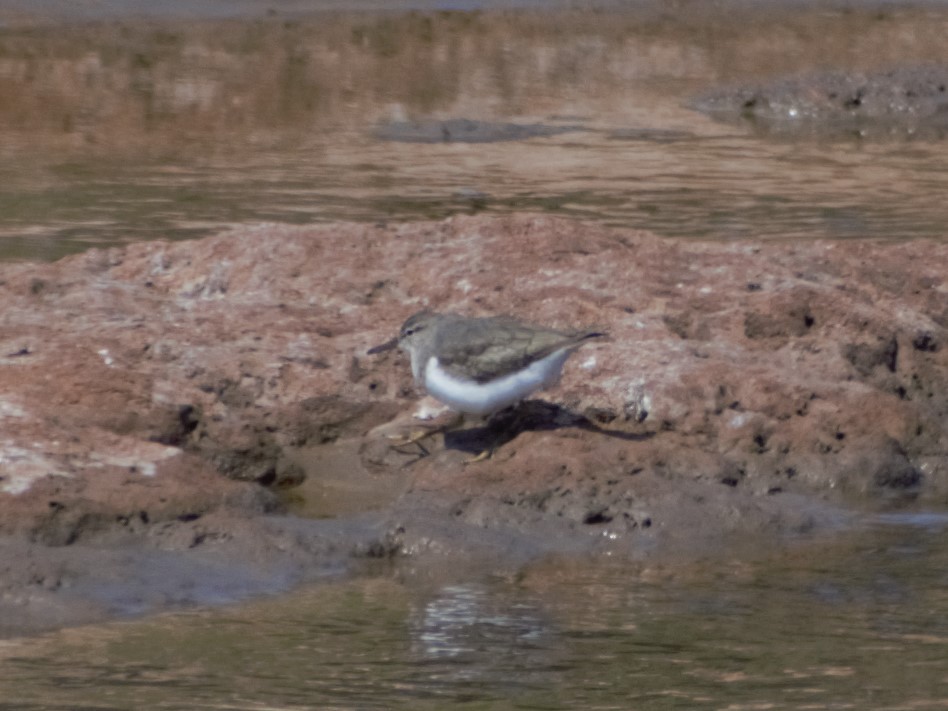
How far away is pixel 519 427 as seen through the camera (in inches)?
328

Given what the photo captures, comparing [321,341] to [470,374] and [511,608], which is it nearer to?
[470,374]

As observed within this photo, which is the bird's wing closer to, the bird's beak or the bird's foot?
the bird's foot

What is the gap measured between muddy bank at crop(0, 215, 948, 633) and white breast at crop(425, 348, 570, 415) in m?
0.27

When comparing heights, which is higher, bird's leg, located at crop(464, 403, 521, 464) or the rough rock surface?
the rough rock surface

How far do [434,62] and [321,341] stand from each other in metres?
13.7

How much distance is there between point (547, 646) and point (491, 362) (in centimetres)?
169

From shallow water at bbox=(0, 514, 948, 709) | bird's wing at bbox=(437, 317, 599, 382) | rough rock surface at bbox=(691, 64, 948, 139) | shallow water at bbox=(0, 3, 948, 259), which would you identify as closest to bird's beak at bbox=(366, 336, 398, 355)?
bird's wing at bbox=(437, 317, 599, 382)

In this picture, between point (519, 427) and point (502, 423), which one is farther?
point (502, 423)

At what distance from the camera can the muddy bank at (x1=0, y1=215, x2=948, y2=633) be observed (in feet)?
24.1

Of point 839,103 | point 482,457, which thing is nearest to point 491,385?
point 482,457

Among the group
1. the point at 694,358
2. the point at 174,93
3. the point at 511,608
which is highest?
the point at 174,93

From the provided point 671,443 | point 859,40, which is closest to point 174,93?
point 859,40

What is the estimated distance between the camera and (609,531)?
25.5 ft

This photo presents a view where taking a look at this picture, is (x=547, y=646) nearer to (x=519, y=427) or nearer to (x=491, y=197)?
(x=519, y=427)
